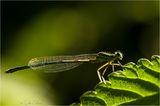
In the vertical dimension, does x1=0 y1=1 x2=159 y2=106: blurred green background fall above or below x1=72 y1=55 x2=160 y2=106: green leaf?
above

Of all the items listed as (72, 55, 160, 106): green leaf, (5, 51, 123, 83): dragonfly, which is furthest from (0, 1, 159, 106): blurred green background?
(72, 55, 160, 106): green leaf

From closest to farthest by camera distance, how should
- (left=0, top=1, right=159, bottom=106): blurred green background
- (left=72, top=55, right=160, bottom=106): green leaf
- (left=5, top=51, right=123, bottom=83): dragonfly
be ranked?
(left=72, top=55, right=160, bottom=106): green leaf < (left=5, top=51, right=123, bottom=83): dragonfly < (left=0, top=1, right=159, bottom=106): blurred green background

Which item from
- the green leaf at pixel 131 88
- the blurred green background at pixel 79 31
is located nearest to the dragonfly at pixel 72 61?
the green leaf at pixel 131 88

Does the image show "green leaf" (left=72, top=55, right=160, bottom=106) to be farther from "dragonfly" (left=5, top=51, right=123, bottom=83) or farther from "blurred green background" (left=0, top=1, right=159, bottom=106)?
"blurred green background" (left=0, top=1, right=159, bottom=106)

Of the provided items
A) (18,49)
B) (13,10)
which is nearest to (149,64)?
(18,49)

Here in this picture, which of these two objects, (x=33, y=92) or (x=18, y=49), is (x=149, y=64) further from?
(x=18, y=49)

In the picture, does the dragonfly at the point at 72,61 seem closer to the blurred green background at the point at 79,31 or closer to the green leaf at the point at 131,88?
the green leaf at the point at 131,88

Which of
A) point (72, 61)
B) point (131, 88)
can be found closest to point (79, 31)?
point (72, 61)
